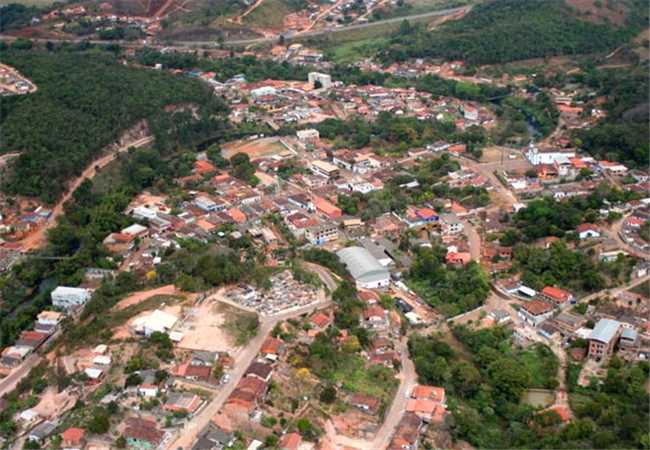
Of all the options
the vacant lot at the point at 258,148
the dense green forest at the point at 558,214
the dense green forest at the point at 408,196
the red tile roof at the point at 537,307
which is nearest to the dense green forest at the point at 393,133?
the vacant lot at the point at 258,148

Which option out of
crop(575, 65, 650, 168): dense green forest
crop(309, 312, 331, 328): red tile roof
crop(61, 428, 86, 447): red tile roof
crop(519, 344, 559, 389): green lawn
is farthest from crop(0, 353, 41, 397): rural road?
crop(575, 65, 650, 168): dense green forest

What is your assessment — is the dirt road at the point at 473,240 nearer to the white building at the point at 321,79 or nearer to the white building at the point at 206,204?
the white building at the point at 206,204

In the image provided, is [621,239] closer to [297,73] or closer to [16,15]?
[297,73]

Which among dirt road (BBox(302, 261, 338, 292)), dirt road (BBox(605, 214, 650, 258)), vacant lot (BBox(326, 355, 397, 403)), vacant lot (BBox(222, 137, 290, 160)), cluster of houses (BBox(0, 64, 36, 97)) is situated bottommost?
vacant lot (BBox(222, 137, 290, 160))

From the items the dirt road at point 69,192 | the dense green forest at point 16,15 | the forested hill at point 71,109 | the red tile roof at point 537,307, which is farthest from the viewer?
the dense green forest at point 16,15

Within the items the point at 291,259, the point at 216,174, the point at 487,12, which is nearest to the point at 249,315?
the point at 291,259

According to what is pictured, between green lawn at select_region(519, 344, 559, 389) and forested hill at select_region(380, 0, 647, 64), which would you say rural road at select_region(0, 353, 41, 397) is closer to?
green lawn at select_region(519, 344, 559, 389)
